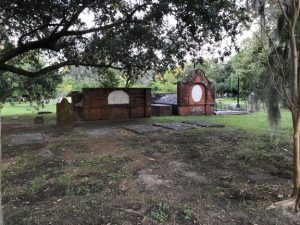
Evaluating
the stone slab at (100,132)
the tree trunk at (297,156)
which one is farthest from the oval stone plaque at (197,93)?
the tree trunk at (297,156)

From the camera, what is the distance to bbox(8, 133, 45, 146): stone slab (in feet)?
30.4

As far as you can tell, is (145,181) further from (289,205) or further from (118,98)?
(118,98)

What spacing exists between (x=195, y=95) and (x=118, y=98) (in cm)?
538

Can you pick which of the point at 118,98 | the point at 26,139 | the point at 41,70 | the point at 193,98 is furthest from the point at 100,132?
the point at 193,98

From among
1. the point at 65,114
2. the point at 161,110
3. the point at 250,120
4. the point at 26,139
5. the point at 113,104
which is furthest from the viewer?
the point at 161,110

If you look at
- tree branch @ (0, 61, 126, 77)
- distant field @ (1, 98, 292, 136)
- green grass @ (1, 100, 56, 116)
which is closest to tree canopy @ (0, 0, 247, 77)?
tree branch @ (0, 61, 126, 77)

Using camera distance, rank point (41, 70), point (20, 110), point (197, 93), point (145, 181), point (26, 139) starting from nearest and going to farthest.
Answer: point (145, 181) < point (26, 139) < point (41, 70) < point (197, 93) < point (20, 110)

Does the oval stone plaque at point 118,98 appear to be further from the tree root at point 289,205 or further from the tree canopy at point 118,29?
the tree root at point 289,205

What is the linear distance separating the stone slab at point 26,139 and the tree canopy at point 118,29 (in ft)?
9.02

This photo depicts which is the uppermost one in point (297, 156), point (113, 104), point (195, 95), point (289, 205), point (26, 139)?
point (195, 95)

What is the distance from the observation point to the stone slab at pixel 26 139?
927cm

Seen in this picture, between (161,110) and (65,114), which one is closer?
(65,114)

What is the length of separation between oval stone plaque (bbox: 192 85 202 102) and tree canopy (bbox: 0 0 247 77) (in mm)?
6101

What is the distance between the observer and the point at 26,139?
32.0ft
